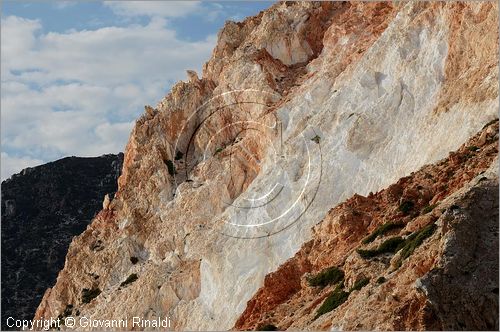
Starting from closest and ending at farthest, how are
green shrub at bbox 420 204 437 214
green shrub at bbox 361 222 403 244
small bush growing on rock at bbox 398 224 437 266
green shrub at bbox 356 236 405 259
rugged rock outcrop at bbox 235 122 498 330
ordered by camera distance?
1. rugged rock outcrop at bbox 235 122 498 330
2. small bush growing on rock at bbox 398 224 437 266
3. green shrub at bbox 356 236 405 259
4. green shrub at bbox 420 204 437 214
5. green shrub at bbox 361 222 403 244

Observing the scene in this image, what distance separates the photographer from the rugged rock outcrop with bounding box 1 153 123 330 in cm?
9006

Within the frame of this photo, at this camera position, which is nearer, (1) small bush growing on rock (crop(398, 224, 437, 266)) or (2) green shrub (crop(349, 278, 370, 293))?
(1) small bush growing on rock (crop(398, 224, 437, 266))

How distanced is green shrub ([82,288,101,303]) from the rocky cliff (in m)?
0.10

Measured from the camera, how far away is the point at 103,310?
196ft

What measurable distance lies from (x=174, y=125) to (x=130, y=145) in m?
4.25

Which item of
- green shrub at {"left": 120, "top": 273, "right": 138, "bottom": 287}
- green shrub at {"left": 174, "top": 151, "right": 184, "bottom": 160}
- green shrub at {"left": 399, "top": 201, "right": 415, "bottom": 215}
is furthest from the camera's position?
green shrub at {"left": 174, "top": 151, "right": 184, "bottom": 160}

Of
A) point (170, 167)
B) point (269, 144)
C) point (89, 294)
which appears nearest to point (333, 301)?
point (269, 144)

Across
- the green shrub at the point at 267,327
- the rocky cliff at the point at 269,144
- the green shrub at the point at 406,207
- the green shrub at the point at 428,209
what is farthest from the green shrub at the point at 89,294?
the green shrub at the point at 428,209

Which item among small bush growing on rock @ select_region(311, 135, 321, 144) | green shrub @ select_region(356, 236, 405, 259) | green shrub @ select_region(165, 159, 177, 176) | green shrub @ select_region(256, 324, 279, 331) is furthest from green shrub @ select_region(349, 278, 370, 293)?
green shrub @ select_region(165, 159, 177, 176)

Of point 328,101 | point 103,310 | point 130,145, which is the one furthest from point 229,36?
point 103,310

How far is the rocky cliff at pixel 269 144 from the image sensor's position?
51.7m

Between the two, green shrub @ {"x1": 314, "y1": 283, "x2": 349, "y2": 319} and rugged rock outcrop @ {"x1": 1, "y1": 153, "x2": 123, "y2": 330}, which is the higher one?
rugged rock outcrop @ {"x1": 1, "y1": 153, "x2": 123, "y2": 330}

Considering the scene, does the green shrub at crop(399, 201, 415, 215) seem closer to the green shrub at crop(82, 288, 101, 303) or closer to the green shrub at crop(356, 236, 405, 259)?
the green shrub at crop(356, 236, 405, 259)

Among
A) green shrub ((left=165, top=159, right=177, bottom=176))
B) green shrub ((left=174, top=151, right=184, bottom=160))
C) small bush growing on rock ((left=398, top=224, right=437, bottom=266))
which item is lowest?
small bush growing on rock ((left=398, top=224, right=437, bottom=266))
